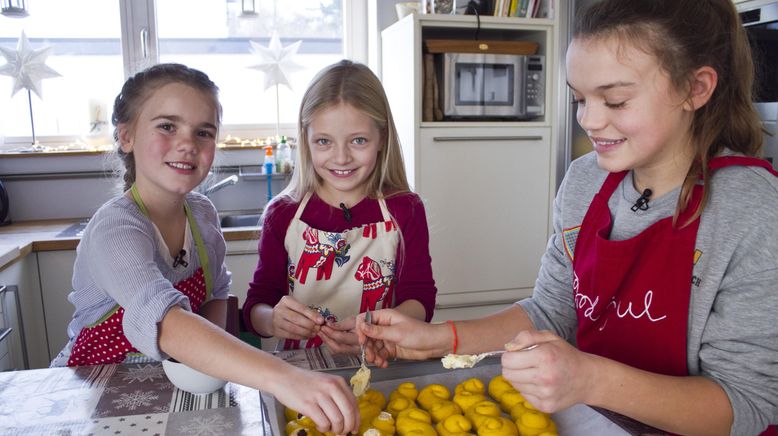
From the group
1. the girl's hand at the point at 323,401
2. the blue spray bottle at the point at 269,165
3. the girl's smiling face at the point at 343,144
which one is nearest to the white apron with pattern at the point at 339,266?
the girl's smiling face at the point at 343,144

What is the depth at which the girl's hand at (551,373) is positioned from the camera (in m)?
0.71

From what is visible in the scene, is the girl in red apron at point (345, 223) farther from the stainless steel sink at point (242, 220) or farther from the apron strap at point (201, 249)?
the stainless steel sink at point (242, 220)

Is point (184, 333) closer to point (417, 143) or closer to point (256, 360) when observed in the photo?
point (256, 360)

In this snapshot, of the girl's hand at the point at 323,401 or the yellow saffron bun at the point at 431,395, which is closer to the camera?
the girl's hand at the point at 323,401

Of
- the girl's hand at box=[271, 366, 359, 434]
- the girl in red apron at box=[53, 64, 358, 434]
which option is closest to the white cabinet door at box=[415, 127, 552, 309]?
the girl in red apron at box=[53, 64, 358, 434]

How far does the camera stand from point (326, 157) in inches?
49.5

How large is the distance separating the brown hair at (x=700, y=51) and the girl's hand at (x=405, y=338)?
1.34 ft

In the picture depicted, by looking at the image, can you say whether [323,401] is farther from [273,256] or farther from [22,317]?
[22,317]

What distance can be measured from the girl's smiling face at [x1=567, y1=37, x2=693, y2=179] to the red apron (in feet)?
0.32

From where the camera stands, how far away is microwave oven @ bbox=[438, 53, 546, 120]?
247 cm

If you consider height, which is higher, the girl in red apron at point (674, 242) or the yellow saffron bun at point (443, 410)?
the girl in red apron at point (674, 242)

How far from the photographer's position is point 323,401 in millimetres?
712

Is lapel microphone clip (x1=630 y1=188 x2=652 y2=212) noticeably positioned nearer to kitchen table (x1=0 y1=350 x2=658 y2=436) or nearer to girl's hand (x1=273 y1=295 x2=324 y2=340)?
kitchen table (x1=0 y1=350 x2=658 y2=436)

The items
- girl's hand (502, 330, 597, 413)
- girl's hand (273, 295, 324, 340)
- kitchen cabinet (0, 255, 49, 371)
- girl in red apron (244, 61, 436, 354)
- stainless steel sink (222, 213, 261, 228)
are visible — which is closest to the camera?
girl's hand (502, 330, 597, 413)
